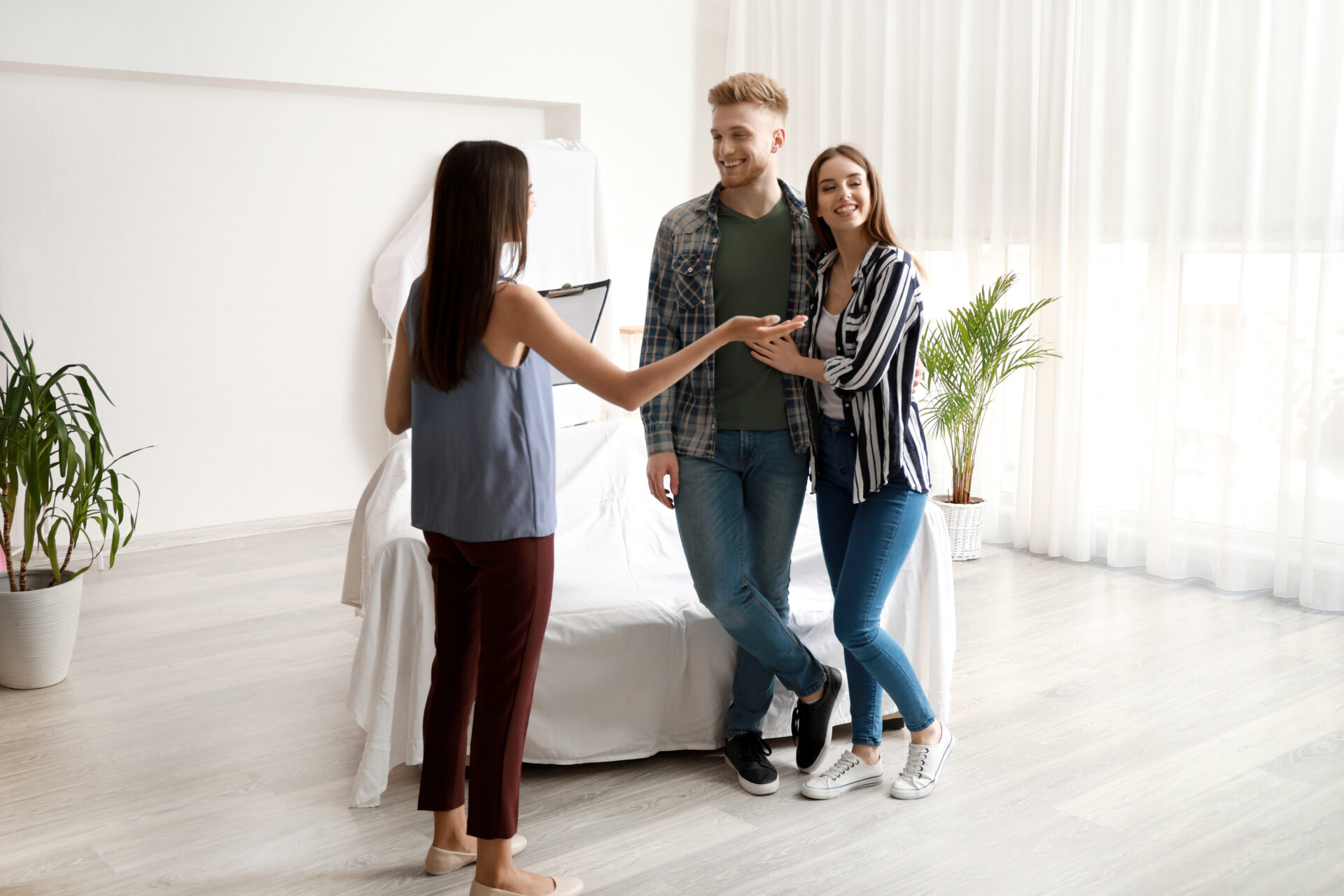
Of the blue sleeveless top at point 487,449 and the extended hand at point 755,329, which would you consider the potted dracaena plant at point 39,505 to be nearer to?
the blue sleeveless top at point 487,449

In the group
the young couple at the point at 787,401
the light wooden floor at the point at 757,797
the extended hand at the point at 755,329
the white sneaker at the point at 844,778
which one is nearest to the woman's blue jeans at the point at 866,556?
the young couple at the point at 787,401

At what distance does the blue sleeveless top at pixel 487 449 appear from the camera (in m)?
1.84

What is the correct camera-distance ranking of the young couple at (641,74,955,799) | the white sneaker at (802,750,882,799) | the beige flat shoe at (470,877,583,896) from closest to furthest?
the beige flat shoe at (470,877,583,896)
the young couple at (641,74,955,799)
the white sneaker at (802,750,882,799)

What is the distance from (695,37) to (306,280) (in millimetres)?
2480

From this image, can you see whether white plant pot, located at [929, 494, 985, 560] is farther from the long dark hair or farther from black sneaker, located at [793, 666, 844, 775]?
the long dark hair

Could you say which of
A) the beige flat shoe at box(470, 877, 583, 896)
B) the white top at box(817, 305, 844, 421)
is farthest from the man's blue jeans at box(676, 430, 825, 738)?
the beige flat shoe at box(470, 877, 583, 896)

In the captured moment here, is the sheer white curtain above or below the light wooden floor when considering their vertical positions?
above

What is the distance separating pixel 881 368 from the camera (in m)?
2.19

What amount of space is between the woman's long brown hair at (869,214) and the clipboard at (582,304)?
704mm

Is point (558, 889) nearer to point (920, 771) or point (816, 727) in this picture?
point (816, 727)

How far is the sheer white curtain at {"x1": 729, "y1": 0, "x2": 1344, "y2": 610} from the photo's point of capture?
3.81 metres

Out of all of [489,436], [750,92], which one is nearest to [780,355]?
[750,92]

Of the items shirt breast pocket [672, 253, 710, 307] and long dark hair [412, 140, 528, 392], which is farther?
shirt breast pocket [672, 253, 710, 307]

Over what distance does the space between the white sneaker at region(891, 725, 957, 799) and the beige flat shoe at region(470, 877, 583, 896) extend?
77cm
